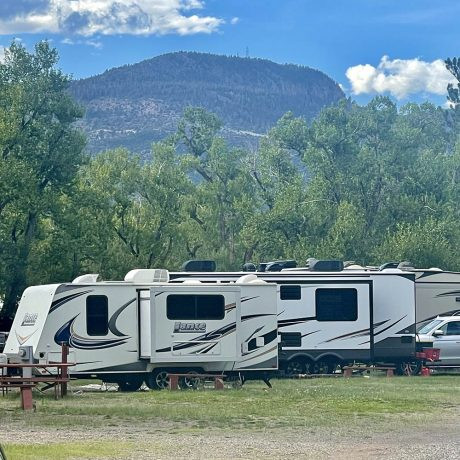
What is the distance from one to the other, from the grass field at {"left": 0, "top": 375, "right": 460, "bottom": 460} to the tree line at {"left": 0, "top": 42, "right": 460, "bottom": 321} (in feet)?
86.1

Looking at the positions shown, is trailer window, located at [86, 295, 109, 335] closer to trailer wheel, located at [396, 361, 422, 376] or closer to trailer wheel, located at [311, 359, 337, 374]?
trailer wheel, located at [311, 359, 337, 374]

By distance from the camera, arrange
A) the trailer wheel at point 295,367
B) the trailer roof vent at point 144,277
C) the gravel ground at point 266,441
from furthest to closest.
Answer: the trailer wheel at point 295,367, the trailer roof vent at point 144,277, the gravel ground at point 266,441

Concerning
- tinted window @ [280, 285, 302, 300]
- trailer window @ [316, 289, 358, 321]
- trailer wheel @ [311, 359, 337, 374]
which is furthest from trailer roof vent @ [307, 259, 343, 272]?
trailer wheel @ [311, 359, 337, 374]

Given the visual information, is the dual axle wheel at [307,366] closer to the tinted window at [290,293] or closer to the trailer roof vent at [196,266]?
the tinted window at [290,293]

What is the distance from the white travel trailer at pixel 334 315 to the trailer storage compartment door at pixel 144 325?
5141 mm

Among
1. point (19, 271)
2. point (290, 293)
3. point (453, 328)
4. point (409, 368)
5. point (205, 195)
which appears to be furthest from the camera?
point (205, 195)

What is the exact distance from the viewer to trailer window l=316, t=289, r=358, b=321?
33.3 m

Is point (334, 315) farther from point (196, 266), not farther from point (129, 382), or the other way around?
point (129, 382)

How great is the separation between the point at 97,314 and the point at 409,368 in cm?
1114

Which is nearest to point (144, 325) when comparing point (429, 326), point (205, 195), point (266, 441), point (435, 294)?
point (266, 441)

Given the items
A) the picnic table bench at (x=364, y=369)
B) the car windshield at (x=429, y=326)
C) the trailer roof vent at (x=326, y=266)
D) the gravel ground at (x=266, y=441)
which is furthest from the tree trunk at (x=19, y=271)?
the gravel ground at (x=266, y=441)

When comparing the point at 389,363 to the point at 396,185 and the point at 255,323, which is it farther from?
the point at 396,185

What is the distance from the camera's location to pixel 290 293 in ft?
109

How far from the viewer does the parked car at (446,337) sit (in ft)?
114
